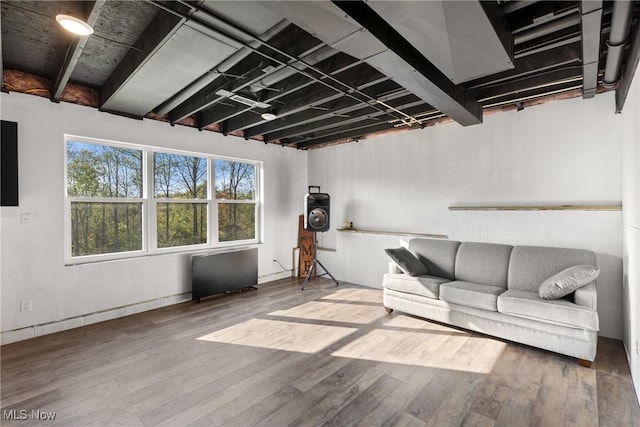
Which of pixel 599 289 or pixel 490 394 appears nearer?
pixel 490 394

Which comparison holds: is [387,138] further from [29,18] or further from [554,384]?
[29,18]

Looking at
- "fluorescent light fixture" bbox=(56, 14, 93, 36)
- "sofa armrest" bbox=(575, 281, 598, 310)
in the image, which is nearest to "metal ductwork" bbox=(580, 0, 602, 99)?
"sofa armrest" bbox=(575, 281, 598, 310)

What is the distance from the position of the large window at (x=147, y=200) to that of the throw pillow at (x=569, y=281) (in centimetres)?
430

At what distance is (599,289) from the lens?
10.5 feet

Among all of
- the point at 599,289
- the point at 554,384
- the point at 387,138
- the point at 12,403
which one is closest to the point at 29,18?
the point at 12,403

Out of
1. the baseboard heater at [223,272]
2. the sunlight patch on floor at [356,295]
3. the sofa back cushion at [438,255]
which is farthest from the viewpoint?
the sunlight patch on floor at [356,295]

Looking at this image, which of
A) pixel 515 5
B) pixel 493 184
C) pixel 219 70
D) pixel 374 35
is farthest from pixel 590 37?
pixel 219 70

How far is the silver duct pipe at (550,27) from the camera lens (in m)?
2.00

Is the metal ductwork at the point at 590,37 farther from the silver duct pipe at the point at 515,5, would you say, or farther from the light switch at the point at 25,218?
the light switch at the point at 25,218

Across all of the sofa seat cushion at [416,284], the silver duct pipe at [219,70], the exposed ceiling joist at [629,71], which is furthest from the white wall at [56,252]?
the exposed ceiling joist at [629,71]

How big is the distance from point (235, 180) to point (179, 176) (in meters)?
0.95

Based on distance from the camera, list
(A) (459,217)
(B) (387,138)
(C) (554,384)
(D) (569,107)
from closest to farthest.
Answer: (C) (554,384) < (D) (569,107) < (A) (459,217) < (B) (387,138)

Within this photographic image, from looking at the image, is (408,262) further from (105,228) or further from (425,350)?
(105,228)

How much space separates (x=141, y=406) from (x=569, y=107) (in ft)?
16.6
